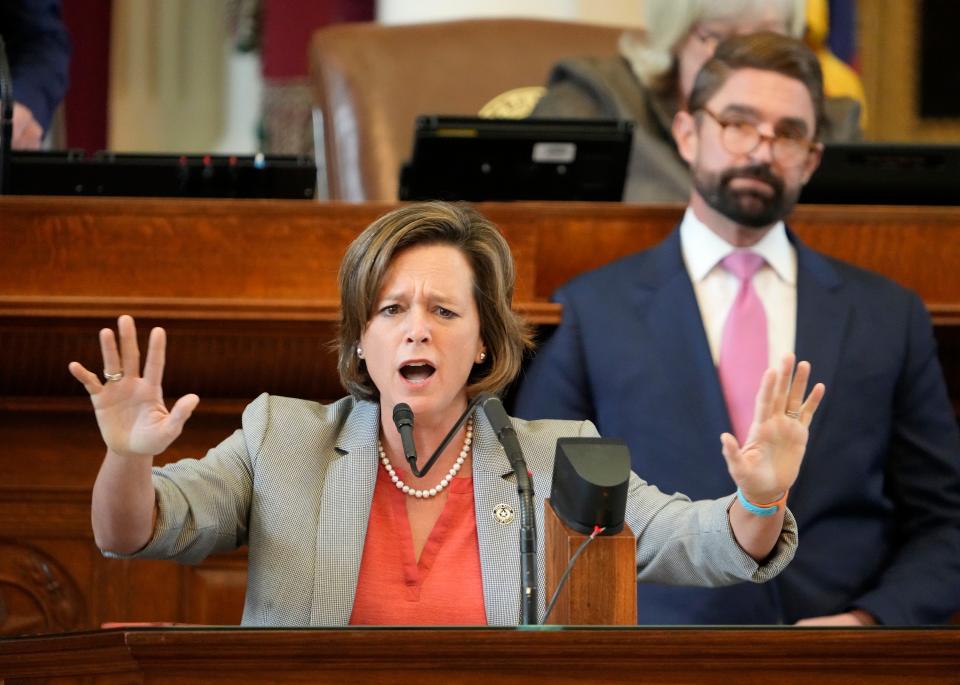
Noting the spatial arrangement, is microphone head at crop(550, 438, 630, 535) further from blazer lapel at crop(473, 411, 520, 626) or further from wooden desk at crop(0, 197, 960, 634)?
wooden desk at crop(0, 197, 960, 634)

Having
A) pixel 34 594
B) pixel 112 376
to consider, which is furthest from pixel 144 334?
pixel 112 376

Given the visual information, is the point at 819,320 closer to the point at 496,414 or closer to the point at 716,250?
the point at 716,250

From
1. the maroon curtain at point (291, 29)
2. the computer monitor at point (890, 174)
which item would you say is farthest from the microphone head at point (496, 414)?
the maroon curtain at point (291, 29)

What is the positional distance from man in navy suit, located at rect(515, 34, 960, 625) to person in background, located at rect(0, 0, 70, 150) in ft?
4.07

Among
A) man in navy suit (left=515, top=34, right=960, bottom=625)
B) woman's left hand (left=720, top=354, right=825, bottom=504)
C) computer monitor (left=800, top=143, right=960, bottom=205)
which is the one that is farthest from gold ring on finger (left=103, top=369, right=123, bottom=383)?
computer monitor (left=800, top=143, right=960, bottom=205)

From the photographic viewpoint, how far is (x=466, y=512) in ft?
5.92

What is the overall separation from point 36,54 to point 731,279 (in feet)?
4.93

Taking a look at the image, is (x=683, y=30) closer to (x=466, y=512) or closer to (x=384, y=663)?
(x=466, y=512)

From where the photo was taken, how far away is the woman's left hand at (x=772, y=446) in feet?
5.23

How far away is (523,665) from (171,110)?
3743 millimetres

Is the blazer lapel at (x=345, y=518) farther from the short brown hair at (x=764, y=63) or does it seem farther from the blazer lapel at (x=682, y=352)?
the short brown hair at (x=764, y=63)

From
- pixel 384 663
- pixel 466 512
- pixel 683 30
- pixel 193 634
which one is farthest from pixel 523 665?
pixel 683 30

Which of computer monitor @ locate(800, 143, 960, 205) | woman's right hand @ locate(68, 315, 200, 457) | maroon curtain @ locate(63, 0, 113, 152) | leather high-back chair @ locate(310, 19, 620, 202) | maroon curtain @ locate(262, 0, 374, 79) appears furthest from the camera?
maroon curtain @ locate(63, 0, 113, 152)

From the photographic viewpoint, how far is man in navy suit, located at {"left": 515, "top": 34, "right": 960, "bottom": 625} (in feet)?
7.32
